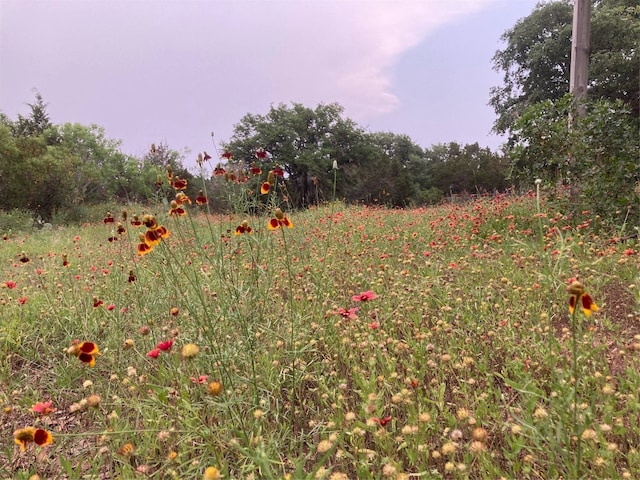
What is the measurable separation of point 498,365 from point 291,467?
39.5 inches

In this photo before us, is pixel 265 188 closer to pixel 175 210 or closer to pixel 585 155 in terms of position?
pixel 175 210

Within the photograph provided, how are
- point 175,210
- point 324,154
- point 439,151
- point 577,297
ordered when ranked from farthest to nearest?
1. point 439,151
2. point 324,154
3. point 175,210
4. point 577,297

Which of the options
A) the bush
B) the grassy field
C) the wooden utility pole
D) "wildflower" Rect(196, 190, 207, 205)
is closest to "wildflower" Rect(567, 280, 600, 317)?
the grassy field

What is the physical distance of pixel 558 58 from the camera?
15688mm

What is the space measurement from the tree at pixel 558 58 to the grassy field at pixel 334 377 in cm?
1475

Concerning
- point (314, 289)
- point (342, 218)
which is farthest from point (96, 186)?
point (314, 289)

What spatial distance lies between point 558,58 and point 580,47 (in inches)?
515

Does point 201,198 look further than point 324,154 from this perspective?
No

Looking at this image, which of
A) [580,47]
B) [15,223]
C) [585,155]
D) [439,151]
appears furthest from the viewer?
[439,151]

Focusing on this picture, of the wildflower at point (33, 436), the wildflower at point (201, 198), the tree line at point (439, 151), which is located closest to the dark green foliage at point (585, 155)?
the tree line at point (439, 151)

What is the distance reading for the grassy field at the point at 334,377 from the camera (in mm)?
1176

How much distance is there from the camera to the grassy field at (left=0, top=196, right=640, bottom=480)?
118 cm

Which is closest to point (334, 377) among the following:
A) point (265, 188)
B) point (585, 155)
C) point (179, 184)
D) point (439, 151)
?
point (265, 188)

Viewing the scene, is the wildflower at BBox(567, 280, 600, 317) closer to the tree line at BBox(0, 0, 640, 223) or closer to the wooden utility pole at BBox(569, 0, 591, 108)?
the tree line at BBox(0, 0, 640, 223)
